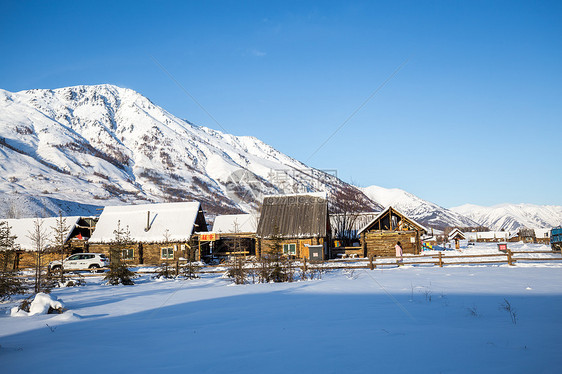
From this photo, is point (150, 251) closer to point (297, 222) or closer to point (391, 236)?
point (297, 222)

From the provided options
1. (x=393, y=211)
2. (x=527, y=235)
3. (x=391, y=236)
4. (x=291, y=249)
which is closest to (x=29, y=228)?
(x=291, y=249)

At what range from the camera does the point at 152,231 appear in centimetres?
4084

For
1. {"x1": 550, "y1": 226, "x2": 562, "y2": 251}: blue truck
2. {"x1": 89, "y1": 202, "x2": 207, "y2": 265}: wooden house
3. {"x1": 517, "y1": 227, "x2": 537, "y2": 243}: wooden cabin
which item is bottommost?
{"x1": 517, "y1": 227, "x2": 537, "y2": 243}: wooden cabin

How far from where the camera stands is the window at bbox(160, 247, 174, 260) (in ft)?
131

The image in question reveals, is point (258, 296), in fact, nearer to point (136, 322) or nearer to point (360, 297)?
point (360, 297)

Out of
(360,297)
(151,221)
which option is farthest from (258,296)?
(151,221)

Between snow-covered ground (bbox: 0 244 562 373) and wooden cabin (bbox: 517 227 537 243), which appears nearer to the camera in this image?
snow-covered ground (bbox: 0 244 562 373)

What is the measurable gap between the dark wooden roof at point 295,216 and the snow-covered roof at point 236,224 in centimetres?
1505

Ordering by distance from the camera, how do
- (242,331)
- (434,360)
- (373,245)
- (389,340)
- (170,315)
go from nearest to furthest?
(434,360) < (389,340) < (242,331) < (170,315) < (373,245)

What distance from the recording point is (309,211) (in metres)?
41.1

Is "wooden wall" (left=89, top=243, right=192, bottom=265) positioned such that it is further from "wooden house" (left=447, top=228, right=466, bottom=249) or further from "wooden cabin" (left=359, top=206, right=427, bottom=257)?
"wooden house" (left=447, top=228, right=466, bottom=249)

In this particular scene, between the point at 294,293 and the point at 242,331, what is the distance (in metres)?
5.64

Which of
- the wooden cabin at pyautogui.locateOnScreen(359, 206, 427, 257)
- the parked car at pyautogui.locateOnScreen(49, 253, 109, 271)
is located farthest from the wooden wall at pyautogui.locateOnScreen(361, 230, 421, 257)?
the parked car at pyautogui.locateOnScreen(49, 253, 109, 271)

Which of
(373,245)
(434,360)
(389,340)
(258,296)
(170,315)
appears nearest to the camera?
(434,360)
